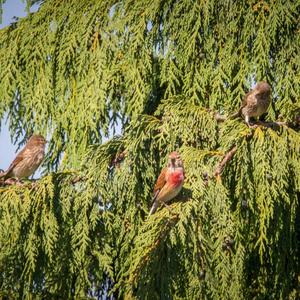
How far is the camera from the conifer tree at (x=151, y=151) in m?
2.53

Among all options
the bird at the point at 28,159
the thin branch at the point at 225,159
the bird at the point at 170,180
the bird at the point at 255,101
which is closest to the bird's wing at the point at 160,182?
the bird at the point at 170,180

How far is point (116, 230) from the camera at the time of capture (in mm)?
2992

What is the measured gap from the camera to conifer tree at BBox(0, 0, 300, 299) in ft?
8.31

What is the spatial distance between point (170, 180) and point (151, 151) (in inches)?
13.2

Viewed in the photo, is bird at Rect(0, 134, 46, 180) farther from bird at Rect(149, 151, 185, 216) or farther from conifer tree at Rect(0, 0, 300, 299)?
bird at Rect(149, 151, 185, 216)

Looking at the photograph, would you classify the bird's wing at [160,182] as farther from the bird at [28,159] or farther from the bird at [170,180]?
the bird at [28,159]

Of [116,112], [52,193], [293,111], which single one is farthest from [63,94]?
[293,111]

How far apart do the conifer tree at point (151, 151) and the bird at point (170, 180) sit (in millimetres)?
62

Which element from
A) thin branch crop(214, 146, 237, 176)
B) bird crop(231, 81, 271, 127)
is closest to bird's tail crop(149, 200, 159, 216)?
thin branch crop(214, 146, 237, 176)

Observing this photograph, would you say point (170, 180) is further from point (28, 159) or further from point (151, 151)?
point (28, 159)

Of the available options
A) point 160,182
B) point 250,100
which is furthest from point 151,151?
point 250,100

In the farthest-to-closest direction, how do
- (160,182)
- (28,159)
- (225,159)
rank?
(28,159)
(160,182)
(225,159)

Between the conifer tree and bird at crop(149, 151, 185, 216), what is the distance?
0.20 ft

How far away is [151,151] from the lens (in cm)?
299
